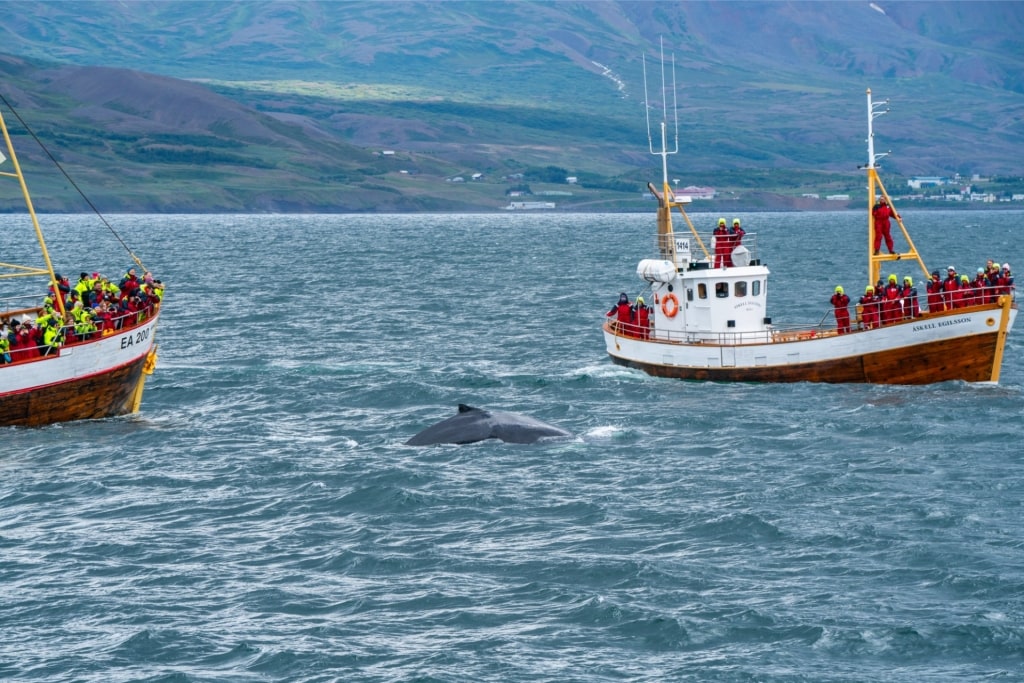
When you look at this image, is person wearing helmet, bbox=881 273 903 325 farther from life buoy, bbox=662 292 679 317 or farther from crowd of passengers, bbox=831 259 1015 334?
life buoy, bbox=662 292 679 317

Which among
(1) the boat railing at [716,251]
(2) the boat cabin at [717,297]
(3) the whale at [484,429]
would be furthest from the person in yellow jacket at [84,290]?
(1) the boat railing at [716,251]

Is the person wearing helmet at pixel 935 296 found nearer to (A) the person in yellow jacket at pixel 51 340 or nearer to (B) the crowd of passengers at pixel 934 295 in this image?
(B) the crowd of passengers at pixel 934 295

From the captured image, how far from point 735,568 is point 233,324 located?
179ft

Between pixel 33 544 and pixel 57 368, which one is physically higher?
pixel 57 368

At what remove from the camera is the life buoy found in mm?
56000

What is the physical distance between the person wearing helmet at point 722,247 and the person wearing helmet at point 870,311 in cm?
585

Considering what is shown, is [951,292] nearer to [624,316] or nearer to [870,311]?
[870,311]

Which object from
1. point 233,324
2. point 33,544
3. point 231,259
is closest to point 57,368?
point 33,544

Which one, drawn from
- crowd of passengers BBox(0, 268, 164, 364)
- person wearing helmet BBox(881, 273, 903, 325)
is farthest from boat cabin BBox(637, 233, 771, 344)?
crowd of passengers BBox(0, 268, 164, 364)

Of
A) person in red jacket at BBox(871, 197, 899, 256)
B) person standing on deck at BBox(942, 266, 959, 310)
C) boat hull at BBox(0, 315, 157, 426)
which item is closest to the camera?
boat hull at BBox(0, 315, 157, 426)

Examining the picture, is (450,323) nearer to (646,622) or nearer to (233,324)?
(233,324)

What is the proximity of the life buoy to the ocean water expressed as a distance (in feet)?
9.17

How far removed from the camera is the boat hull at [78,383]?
4616cm

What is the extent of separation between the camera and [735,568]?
30.8 m
